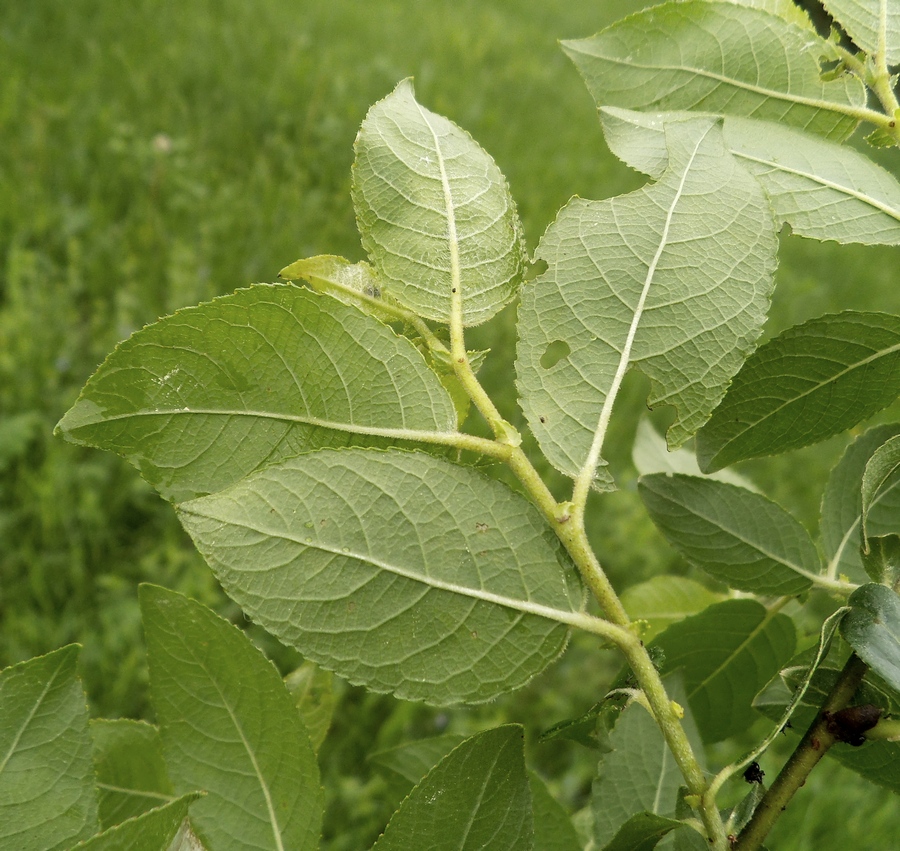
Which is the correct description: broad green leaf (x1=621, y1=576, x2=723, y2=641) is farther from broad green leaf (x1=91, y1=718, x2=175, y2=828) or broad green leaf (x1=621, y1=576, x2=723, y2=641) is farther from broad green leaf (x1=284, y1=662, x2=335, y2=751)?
broad green leaf (x1=91, y1=718, x2=175, y2=828)

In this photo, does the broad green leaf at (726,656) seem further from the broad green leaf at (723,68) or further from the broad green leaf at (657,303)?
the broad green leaf at (723,68)

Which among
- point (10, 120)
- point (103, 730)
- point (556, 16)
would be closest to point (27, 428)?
point (10, 120)

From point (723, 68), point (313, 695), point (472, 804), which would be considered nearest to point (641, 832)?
point (472, 804)

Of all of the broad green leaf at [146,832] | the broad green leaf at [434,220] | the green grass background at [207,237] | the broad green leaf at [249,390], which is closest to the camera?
the broad green leaf at [146,832]

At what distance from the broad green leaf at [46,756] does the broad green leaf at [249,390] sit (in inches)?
5.8

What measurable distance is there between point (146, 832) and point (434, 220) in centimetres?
49

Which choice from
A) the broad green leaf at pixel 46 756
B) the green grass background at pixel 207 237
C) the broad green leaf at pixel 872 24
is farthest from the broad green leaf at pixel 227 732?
the green grass background at pixel 207 237

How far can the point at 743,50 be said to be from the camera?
0.82 m

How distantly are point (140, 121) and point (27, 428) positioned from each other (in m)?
2.05

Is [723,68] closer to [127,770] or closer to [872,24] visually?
[872,24]

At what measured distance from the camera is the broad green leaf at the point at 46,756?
59 cm

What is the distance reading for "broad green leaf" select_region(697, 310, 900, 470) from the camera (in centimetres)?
74

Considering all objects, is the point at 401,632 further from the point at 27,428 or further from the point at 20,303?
the point at 20,303

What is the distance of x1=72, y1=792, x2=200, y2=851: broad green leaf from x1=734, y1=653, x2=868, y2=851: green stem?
36 cm
